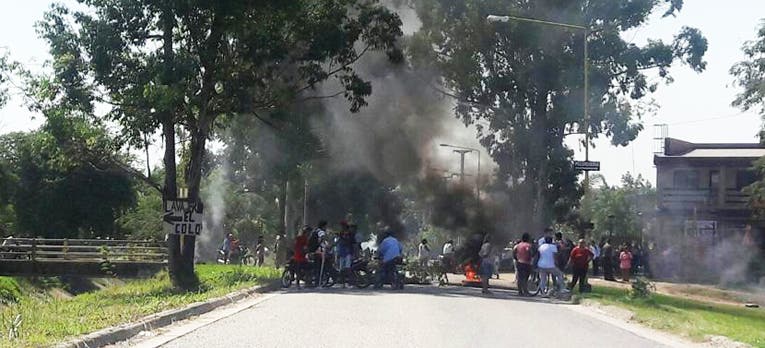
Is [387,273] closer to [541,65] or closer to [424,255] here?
[424,255]

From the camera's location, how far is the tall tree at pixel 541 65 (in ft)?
125

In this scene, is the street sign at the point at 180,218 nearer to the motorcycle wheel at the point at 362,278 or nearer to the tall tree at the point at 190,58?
the tall tree at the point at 190,58

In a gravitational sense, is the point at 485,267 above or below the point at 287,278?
above

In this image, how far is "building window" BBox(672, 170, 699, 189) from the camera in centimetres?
5378

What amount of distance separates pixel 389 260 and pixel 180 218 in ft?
18.0

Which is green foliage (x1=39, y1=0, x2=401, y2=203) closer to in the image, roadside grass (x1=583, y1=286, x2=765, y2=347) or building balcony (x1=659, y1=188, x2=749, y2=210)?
roadside grass (x1=583, y1=286, x2=765, y2=347)

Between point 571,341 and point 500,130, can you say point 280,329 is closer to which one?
point 571,341

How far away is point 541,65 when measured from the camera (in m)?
38.6

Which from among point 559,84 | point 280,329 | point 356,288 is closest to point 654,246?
point 559,84

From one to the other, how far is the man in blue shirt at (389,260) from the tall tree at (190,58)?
5.32 metres

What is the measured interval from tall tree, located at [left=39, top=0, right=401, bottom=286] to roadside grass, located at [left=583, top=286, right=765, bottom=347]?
34.5 feet

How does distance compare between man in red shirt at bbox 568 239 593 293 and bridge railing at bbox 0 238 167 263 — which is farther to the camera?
bridge railing at bbox 0 238 167 263

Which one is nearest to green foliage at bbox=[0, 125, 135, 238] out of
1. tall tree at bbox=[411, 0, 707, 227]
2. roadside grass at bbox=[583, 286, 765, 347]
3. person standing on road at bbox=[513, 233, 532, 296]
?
tall tree at bbox=[411, 0, 707, 227]

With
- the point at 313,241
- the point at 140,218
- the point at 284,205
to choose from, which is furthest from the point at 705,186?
the point at 140,218
